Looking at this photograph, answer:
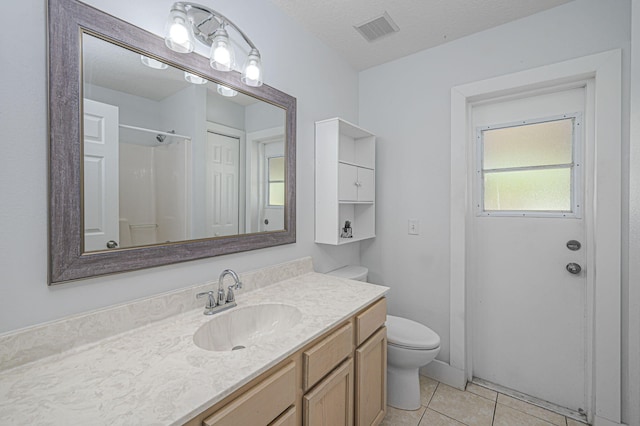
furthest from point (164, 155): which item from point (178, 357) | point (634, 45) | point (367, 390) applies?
point (634, 45)

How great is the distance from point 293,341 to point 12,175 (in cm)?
99

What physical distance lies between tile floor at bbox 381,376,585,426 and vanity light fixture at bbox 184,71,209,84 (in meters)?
2.10

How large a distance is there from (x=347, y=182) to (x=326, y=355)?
1.20m

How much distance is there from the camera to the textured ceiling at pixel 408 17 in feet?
5.50

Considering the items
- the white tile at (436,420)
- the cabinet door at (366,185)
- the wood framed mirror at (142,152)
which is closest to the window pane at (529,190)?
the cabinet door at (366,185)

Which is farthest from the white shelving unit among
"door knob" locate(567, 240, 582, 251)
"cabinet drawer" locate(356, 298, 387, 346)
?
"door knob" locate(567, 240, 582, 251)

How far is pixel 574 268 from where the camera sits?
178cm

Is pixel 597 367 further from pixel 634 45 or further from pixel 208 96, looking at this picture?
pixel 208 96

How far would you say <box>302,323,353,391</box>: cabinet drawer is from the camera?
102 cm

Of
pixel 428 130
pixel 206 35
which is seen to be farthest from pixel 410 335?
pixel 206 35

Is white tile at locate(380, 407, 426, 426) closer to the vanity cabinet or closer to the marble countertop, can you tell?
the vanity cabinet

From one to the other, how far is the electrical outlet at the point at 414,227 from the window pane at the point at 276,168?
1.13 metres

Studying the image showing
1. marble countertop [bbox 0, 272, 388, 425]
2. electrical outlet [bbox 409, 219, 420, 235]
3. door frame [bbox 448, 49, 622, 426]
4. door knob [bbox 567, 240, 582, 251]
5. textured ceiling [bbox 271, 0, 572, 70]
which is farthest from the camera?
electrical outlet [bbox 409, 219, 420, 235]

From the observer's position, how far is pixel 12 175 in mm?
837
